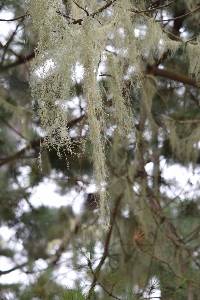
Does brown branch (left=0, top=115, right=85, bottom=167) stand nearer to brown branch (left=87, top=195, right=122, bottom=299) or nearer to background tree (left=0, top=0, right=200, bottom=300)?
background tree (left=0, top=0, right=200, bottom=300)

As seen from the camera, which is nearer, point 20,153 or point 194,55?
point 194,55

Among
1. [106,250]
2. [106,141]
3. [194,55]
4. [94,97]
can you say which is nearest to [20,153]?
[106,250]

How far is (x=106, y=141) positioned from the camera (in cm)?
206

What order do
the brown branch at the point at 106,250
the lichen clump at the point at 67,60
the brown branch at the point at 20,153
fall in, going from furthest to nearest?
1. the brown branch at the point at 20,153
2. the brown branch at the point at 106,250
3. the lichen clump at the point at 67,60

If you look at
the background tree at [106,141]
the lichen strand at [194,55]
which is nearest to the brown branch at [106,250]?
the background tree at [106,141]

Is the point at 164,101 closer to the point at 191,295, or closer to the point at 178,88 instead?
the point at 178,88

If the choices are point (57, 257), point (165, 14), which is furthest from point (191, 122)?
point (57, 257)

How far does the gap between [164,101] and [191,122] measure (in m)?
0.30

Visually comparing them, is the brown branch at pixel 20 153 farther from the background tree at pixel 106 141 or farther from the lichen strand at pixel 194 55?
the lichen strand at pixel 194 55

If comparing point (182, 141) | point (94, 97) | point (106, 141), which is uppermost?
point (182, 141)

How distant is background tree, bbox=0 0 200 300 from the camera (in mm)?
1557

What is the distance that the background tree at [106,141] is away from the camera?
5.11 ft

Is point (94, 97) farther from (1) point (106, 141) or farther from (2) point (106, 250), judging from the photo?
(2) point (106, 250)

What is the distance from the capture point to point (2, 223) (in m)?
3.82
